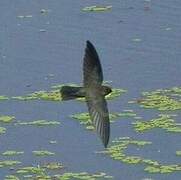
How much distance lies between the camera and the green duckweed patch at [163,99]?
438 cm

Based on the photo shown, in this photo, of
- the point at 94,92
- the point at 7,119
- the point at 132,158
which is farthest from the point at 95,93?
the point at 7,119

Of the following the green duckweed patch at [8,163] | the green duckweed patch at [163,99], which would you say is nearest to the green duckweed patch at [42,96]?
the green duckweed patch at [163,99]

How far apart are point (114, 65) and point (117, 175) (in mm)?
1629

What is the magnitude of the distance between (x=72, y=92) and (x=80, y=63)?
4128mm

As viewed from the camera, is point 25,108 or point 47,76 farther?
point 47,76

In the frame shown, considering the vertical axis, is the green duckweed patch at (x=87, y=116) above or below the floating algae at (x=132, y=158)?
above

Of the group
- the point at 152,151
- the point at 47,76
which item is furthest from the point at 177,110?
the point at 47,76

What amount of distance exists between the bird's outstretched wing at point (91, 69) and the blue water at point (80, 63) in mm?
2550

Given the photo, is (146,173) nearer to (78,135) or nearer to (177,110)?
(78,135)

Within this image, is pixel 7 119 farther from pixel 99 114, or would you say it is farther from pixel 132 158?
pixel 99 114

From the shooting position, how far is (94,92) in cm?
91

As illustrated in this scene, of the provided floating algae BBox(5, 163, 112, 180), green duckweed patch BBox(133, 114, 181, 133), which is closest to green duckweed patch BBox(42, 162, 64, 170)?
floating algae BBox(5, 163, 112, 180)

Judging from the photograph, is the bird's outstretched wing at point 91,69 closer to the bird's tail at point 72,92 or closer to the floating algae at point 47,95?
the bird's tail at point 72,92

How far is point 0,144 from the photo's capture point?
3893mm
